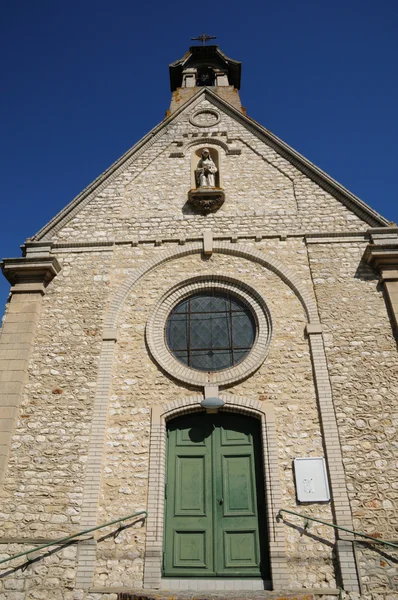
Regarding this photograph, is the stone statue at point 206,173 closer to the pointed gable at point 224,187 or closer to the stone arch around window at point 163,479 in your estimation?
the pointed gable at point 224,187

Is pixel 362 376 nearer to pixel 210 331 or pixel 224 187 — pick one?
pixel 210 331

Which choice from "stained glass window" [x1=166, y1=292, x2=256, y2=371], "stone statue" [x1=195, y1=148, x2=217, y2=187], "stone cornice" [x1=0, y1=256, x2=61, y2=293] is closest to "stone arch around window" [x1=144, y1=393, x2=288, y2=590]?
"stained glass window" [x1=166, y1=292, x2=256, y2=371]

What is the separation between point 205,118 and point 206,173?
8.76 ft

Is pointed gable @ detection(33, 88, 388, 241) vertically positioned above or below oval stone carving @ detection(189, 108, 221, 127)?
below

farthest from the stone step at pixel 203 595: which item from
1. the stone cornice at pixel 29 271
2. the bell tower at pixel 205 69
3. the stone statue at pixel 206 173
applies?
the bell tower at pixel 205 69

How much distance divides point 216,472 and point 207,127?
932cm

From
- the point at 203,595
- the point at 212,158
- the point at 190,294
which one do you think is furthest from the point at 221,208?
A: the point at 203,595

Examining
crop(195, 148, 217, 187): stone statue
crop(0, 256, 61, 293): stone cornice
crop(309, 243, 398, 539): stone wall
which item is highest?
crop(195, 148, 217, 187): stone statue

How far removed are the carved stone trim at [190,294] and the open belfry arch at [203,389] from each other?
0.04 m

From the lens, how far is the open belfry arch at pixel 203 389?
669cm

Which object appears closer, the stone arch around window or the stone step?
the stone step

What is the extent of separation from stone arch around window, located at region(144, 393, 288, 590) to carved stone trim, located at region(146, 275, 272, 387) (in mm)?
409

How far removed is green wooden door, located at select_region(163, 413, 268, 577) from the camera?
270 inches

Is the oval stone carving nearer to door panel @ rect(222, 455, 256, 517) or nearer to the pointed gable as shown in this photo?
the pointed gable
